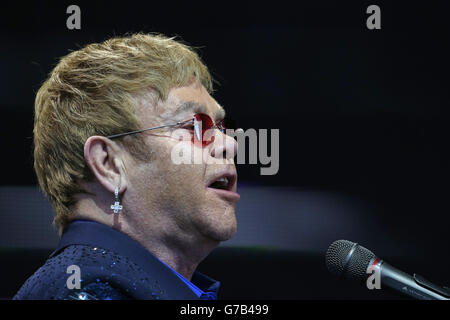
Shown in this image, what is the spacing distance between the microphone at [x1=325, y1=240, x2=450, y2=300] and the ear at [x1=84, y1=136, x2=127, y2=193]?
26.5 inches

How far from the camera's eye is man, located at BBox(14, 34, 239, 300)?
145 cm

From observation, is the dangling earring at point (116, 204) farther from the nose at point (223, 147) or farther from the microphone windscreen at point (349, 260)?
the microphone windscreen at point (349, 260)

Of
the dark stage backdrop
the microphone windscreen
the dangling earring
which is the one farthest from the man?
the dark stage backdrop

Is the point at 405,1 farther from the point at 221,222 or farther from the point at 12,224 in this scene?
the point at 12,224

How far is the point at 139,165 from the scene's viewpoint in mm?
1465

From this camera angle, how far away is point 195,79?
1.64 m

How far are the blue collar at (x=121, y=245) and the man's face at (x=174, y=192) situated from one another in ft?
0.29

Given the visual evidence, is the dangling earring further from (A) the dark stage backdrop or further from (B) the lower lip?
(A) the dark stage backdrop

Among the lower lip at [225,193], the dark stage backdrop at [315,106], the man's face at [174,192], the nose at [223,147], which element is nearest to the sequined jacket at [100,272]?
the man's face at [174,192]

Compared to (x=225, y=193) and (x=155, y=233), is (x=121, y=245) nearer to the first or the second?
(x=155, y=233)

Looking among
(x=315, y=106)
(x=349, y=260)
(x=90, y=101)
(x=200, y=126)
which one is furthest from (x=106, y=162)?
(x=315, y=106)
